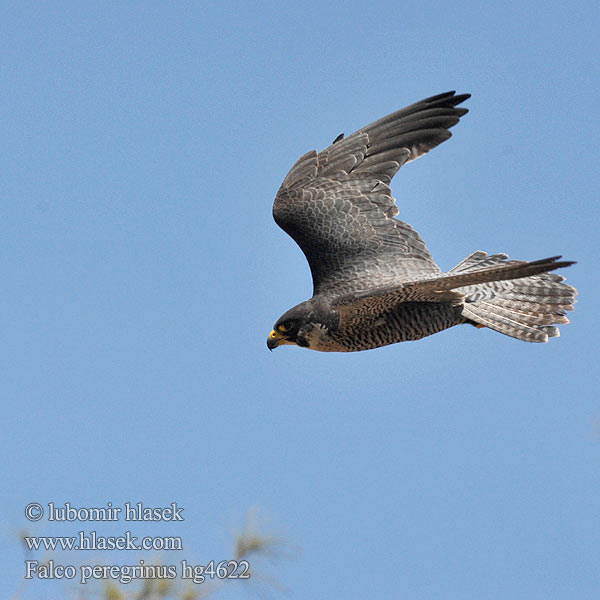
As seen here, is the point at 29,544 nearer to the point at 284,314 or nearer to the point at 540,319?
the point at 284,314

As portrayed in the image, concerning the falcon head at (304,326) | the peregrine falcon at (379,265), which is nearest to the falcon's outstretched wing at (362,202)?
the peregrine falcon at (379,265)

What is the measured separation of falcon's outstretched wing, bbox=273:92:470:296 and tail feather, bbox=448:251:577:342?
59cm

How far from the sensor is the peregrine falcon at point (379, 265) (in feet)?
31.0

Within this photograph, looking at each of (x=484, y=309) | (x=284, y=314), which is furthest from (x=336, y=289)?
(x=484, y=309)

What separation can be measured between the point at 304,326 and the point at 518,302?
2549 mm

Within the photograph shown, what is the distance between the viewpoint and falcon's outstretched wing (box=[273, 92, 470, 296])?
1032 cm

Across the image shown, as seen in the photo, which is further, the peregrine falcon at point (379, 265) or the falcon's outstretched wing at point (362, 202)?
the falcon's outstretched wing at point (362, 202)

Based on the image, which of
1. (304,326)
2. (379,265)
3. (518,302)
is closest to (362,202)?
(379,265)

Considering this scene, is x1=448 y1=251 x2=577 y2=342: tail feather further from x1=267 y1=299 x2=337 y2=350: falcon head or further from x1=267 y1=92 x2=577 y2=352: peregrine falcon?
x1=267 y1=299 x2=337 y2=350: falcon head

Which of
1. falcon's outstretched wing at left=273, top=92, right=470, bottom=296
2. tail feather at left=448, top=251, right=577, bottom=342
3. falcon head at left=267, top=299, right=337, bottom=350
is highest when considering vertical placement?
falcon's outstretched wing at left=273, top=92, right=470, bottom=296

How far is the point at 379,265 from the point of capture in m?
10.3

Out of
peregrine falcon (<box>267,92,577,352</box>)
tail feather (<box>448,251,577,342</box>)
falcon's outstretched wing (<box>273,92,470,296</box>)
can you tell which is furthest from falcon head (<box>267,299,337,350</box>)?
tail feather (<box>448,251,577,342</box>)

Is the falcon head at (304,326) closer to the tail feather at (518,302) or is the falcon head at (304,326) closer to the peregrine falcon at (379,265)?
the peregrine falcon at (379,265)

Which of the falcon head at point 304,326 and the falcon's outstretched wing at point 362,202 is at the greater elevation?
the falcon's outstretched wing at point 362,202
